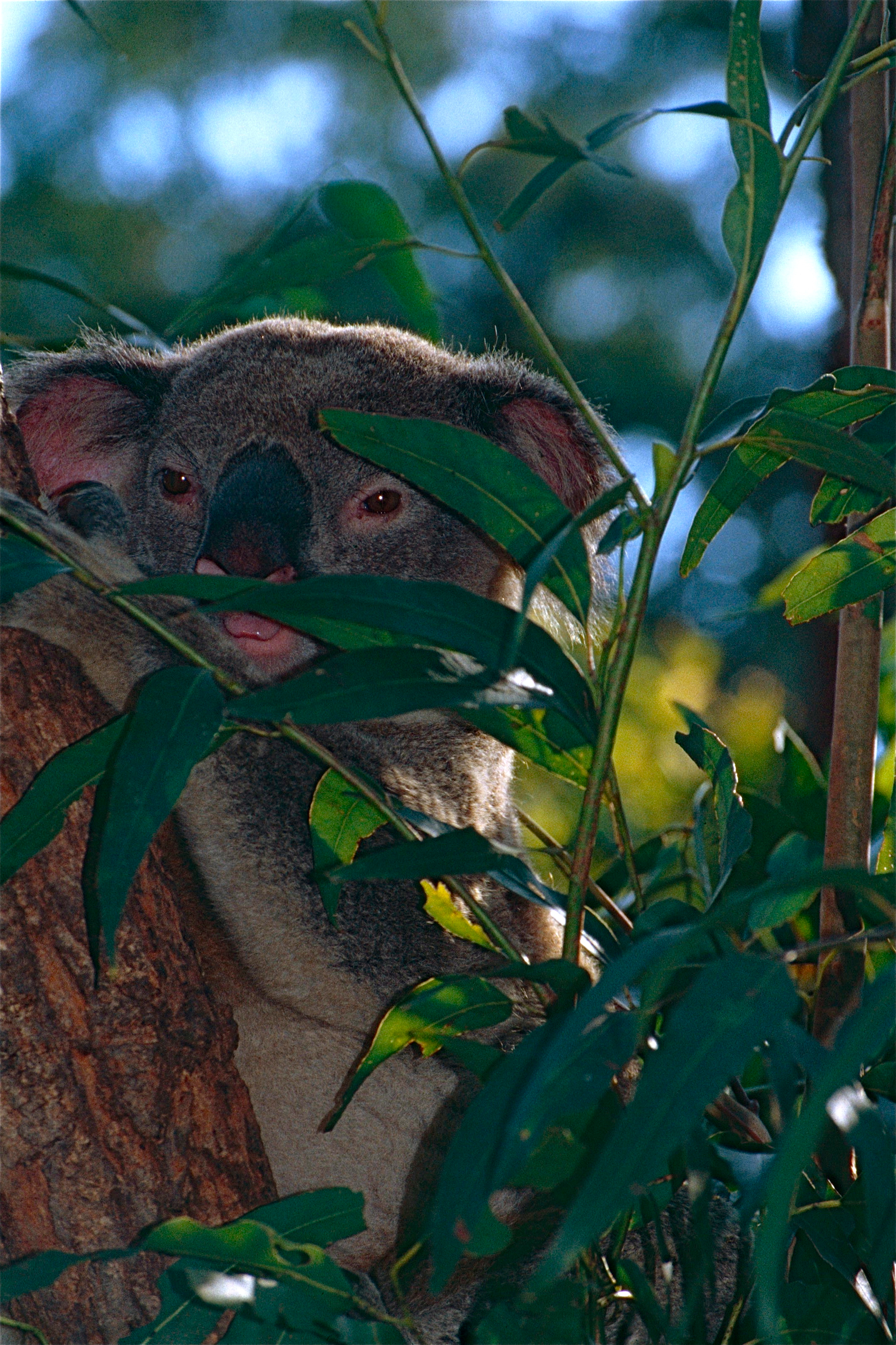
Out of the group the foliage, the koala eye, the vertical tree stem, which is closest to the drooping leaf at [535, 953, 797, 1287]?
the foliage

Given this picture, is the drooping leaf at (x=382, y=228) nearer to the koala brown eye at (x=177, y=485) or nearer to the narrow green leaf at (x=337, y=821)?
the narrow green leaf at (x=337, y=821)

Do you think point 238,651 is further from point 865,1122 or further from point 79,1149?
point 865,1122

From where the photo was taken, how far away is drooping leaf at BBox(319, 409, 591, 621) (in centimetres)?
103

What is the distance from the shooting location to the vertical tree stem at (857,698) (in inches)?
60.6

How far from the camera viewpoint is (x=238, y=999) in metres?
1.77

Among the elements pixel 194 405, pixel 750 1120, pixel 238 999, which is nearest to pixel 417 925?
pixel 238 999

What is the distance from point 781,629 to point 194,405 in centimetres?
602

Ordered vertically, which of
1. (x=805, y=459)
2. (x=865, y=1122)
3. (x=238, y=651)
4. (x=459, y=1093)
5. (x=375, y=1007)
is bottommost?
(x=459, y=1093)

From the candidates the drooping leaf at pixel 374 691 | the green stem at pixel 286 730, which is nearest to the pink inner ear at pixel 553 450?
the green stem at pixel 286 730

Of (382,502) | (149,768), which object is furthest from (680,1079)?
(382,502)

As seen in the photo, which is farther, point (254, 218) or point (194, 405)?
point (254, 218)

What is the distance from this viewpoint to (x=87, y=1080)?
1.23 meters

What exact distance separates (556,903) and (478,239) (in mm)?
557

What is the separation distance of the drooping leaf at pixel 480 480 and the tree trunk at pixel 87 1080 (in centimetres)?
48
